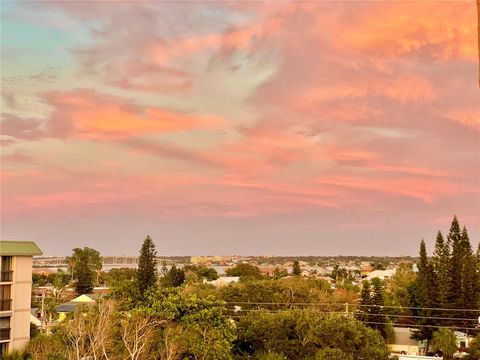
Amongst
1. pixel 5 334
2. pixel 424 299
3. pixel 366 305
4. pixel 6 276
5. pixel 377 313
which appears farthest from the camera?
pixel 424 299

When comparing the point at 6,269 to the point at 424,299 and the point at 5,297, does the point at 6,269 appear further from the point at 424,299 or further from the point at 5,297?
the point at 424,299

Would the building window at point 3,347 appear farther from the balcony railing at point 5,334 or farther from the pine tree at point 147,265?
the pine tree at point 147,265

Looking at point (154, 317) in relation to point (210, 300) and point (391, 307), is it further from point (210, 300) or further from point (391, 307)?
point (391, 307)

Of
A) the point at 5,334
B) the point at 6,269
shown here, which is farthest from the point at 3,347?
the point at 6,269

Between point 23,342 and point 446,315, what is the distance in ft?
107

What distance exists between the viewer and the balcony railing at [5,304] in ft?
88.8

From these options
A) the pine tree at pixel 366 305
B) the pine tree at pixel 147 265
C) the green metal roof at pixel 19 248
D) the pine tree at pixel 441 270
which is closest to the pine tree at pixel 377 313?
the pine tree at pixel 366 305

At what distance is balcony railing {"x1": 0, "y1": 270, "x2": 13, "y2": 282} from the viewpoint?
27312mm

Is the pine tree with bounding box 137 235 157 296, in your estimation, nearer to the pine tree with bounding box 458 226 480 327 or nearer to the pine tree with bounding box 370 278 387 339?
the pine tree with bounding box 370 278 387 339

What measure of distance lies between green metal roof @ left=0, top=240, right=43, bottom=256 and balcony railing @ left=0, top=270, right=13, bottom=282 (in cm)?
93

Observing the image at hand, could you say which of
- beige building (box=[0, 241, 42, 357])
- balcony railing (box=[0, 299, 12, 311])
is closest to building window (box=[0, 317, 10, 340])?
beige building (box=[0, 241, 42, 357])

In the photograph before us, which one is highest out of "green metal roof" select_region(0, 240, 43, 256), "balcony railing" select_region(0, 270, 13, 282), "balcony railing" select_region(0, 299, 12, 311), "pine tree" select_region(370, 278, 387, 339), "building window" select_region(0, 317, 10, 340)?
"green metal roof" select_region(0, 240, 43, 256)

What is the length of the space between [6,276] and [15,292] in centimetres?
90

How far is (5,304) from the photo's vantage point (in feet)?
89.3
